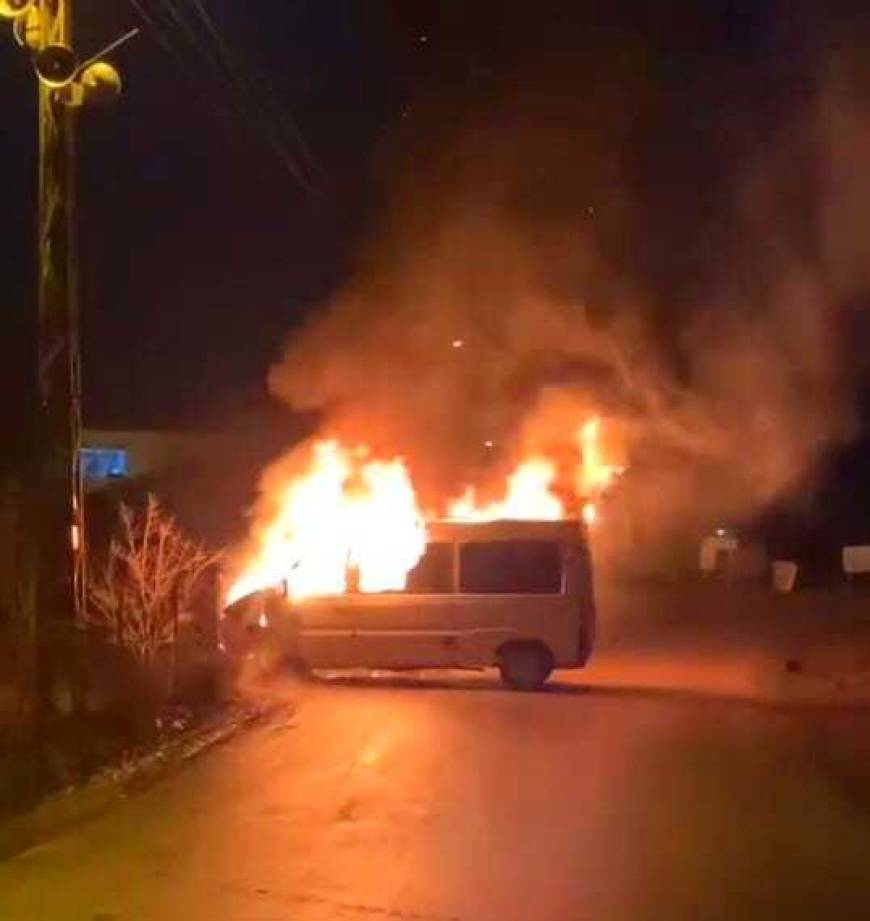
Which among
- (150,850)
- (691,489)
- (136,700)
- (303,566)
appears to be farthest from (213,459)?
(150,850)

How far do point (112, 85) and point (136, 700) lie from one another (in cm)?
544

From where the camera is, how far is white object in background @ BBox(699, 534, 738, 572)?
55.2 m

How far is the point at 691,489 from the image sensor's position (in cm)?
4209

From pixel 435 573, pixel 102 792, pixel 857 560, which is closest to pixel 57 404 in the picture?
pixel 102 792

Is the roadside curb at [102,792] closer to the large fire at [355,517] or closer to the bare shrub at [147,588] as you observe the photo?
the bare shrub at [147,588]

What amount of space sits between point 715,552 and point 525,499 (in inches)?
959

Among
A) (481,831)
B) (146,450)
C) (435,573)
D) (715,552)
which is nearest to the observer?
(481,831)

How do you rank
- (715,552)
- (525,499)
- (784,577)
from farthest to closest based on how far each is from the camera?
(715,552)
(784,577)
(525,499)

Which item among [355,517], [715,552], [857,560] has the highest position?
[355,517]

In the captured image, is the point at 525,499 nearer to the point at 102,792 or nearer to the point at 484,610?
the point at 484,610

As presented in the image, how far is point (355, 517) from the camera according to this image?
26484 mm

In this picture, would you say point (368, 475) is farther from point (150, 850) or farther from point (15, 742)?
point (150, 850)

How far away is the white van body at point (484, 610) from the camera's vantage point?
2230 cm

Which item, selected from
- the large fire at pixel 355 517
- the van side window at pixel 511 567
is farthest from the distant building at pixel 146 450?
the van side window at pixel 511 567
